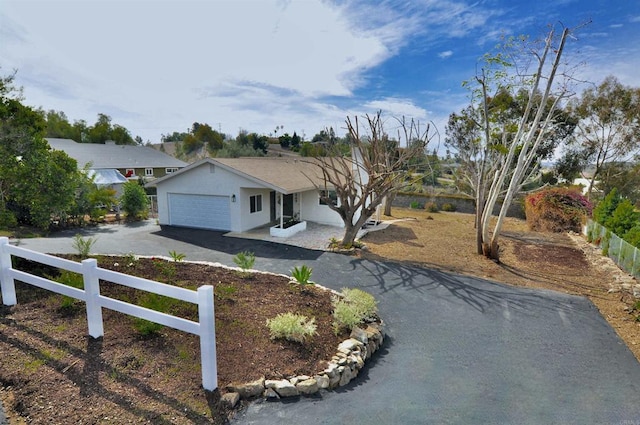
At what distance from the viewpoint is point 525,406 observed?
4.40 metres

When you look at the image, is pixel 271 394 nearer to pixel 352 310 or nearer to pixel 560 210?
pixel 352 310

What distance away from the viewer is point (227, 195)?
52.1ft

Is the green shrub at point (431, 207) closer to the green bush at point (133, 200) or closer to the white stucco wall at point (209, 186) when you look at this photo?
the white stucco wall at point (209, 186)

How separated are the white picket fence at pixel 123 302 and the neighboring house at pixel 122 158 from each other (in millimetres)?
28561

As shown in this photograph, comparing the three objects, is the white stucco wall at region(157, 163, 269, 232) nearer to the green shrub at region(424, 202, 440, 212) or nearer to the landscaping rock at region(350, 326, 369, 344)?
the landscaping rock at region(350, 326, 369, 344)

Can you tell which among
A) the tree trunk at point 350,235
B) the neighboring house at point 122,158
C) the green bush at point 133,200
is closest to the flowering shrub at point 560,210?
the tree trunk at point 350,235

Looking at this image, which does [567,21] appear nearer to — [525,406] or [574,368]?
[574,368]

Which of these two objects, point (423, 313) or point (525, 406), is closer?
point (525, 406)

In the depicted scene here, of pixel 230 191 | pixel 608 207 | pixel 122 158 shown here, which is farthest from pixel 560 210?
pixel 122 158

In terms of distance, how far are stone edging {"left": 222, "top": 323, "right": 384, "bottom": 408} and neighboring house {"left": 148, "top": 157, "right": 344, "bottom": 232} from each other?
979 centimetres

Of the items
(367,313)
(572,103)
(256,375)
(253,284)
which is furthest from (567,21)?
(572,103)

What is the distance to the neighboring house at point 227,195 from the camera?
15.7m

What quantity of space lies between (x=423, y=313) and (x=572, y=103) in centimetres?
2688

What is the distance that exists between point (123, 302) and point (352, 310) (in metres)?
3.77
